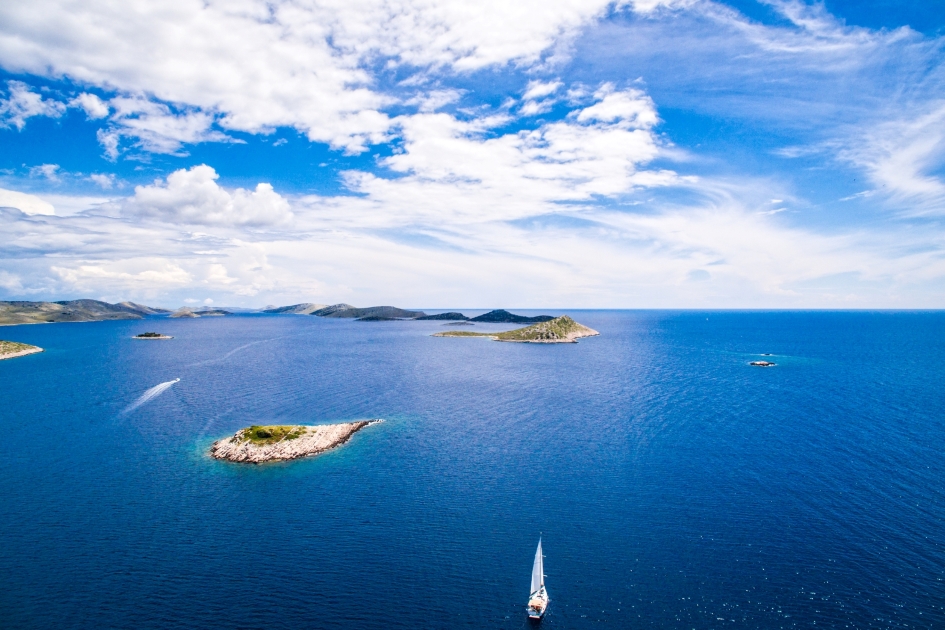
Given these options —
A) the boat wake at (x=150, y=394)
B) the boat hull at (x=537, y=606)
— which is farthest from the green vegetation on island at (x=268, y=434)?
the boat hull at (x=537, y=606)

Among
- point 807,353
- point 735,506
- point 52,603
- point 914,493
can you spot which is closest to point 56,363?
point 52,603

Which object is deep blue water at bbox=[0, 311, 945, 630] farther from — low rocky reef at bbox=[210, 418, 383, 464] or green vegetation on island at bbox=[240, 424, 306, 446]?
green vegetation on island at bbox=[240, 424, 306, 446]

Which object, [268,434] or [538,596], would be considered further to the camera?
[268,434]

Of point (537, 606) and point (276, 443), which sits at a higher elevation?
point (276, 443)

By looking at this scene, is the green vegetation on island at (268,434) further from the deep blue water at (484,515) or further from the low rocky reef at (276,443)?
the deep blue water at (484,515)

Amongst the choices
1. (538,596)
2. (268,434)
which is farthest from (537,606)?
(268,434)

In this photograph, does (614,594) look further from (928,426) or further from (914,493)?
(928,426)

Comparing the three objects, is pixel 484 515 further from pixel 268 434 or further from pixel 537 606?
pixel 268 434
